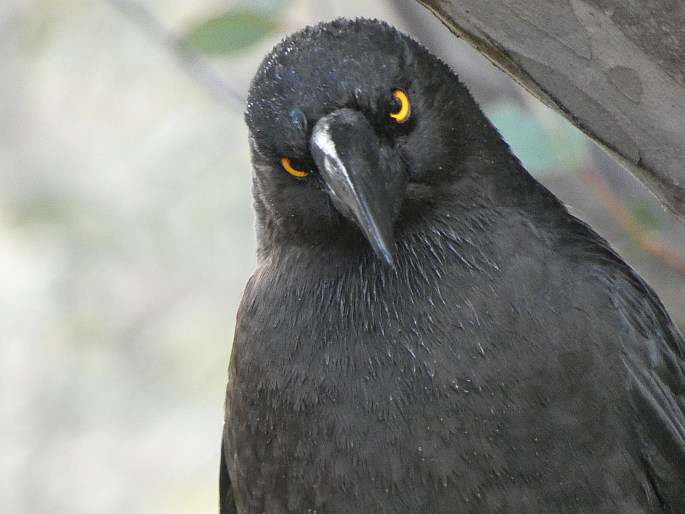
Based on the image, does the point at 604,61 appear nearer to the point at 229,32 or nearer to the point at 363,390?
the point at 363,390

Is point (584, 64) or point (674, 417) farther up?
point (584, 64)

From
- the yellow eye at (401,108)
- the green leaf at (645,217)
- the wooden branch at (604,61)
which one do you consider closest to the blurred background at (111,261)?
the green leaf at (645,217)

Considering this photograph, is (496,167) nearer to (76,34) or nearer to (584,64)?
(584,64)

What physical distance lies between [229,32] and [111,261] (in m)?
3.15

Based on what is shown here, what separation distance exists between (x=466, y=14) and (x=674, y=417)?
1023mm

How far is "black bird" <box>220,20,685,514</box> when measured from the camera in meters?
2.21

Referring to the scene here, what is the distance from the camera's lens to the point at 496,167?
93.9 inches

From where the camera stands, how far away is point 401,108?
2.23 meters

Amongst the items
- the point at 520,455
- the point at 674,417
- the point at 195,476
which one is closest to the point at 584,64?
the point at 520,455

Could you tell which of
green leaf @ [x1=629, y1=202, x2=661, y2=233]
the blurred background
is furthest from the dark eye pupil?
the blurred background

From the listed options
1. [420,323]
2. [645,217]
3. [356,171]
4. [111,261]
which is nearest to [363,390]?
[420,323]

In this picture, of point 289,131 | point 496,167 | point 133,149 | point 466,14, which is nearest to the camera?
point 466,14

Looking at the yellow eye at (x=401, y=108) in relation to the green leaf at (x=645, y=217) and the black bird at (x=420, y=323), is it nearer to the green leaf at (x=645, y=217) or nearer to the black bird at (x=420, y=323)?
the black bird at (x=420, y=323)

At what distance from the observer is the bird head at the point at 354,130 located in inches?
83.9
